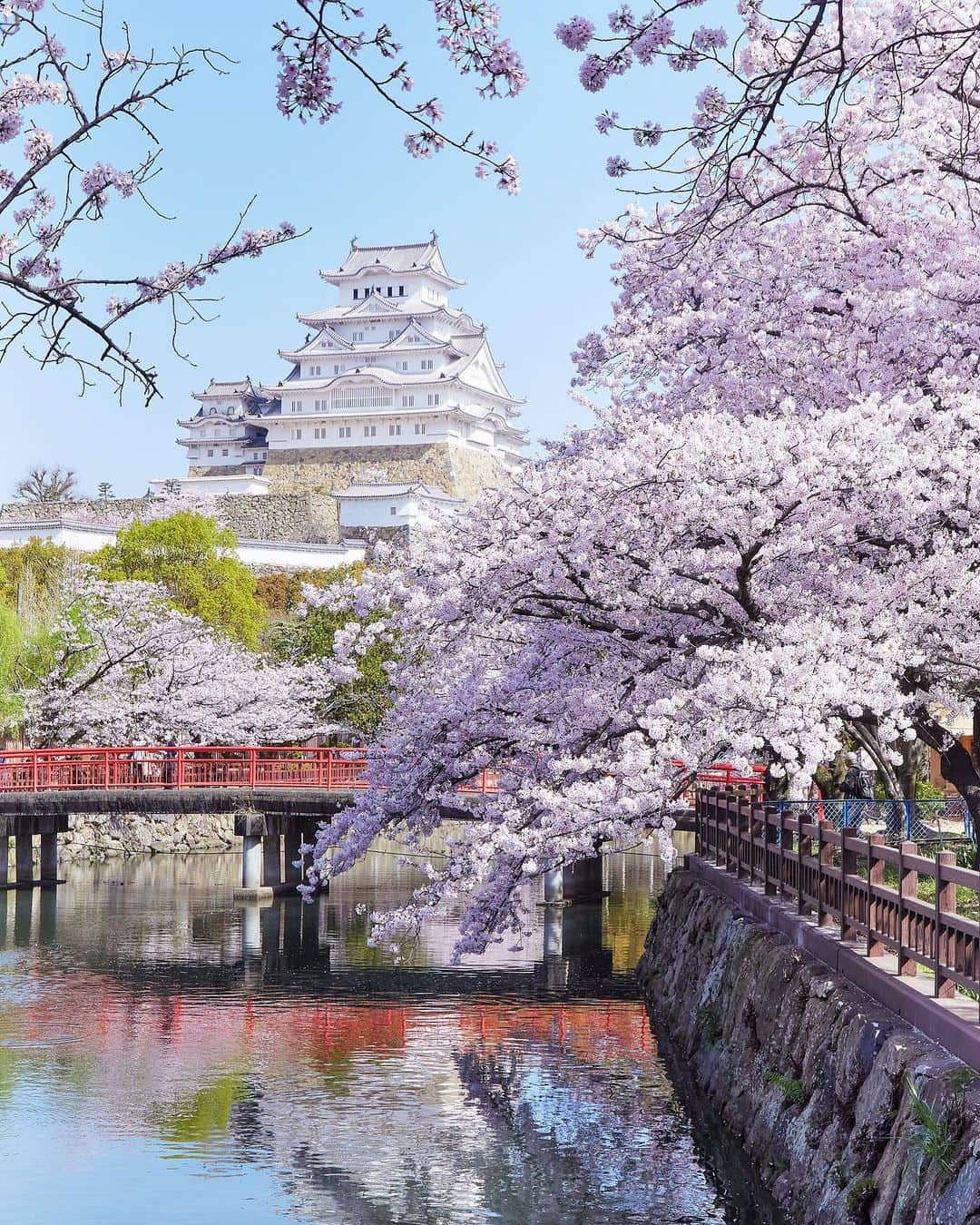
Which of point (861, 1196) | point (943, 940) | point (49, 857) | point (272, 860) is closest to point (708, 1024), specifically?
point (861, 1196)

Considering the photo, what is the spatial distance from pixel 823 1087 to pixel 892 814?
9873mm

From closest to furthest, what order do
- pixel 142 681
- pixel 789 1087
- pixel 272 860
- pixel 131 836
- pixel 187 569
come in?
1. pixel 789 1087
2. pixel 272 860
3. pixel 142 681
4. pixel 131 836
5. pixel 187 569

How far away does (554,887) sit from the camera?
33.6 meters

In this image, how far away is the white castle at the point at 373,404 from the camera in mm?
82125

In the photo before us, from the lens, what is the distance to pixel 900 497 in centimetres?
1474

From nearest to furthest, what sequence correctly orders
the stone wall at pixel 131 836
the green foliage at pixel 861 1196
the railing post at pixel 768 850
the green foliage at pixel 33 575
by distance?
1. the green foliage at pixel 861 1196
2. the railing post at pixel 768 850
3. the stone wall at pixel 131 836
4. the green foliage at pixel 33 575

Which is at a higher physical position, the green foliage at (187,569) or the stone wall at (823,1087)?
the green foliage at (187,569)

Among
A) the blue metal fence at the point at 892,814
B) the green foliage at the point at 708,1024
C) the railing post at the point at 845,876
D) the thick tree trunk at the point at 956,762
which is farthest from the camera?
the blue metal fence at the point at 892,814

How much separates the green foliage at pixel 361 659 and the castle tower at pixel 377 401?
31566 mm

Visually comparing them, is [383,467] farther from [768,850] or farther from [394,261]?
[768,850]

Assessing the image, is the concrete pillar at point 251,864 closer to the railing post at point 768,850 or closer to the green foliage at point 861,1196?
the railing post at point 768,850

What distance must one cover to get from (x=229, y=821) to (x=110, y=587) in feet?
31.9

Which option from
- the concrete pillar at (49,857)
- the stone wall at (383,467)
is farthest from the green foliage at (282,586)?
the concrete pillar at (49,857)

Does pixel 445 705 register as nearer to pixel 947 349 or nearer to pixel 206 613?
pixel 947 349
